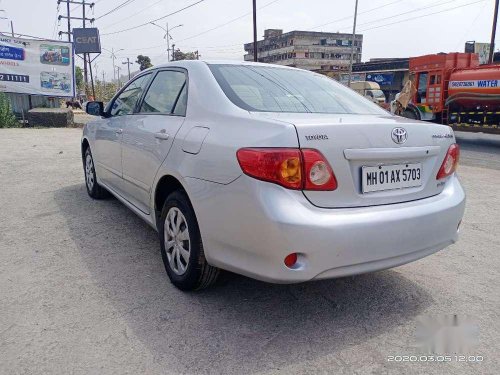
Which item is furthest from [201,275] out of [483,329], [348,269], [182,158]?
[483,329]

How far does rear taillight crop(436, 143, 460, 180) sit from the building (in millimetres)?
85483

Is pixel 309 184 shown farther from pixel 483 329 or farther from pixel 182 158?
pixel 483 329

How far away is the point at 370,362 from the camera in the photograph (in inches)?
87.4

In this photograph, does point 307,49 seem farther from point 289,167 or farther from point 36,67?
point 289,167

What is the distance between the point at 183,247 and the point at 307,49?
91780mm

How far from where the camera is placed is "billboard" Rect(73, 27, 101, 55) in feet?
128

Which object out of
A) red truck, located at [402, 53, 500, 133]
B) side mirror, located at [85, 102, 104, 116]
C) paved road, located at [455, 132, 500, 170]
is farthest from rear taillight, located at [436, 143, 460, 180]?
red truck, located at [402, 53, 500, 133]

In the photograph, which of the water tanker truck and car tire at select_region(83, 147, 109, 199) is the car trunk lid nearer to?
car tire at select_region(83, 147, 109, 199)

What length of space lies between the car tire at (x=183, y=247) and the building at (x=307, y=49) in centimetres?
8576

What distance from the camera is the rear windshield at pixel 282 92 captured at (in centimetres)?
282

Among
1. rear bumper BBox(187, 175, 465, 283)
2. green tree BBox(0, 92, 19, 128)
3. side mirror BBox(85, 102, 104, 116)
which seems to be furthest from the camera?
green tree BBox(0, 92, 19, 128)

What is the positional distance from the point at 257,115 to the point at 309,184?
1.84ft

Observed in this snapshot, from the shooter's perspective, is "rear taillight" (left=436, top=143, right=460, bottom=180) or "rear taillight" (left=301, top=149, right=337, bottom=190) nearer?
"rear taillight" (left=301, top=149, right=337, bottom=190)

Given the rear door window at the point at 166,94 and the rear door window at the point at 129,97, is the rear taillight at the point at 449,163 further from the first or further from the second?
the rear door window at the point at 129,97
